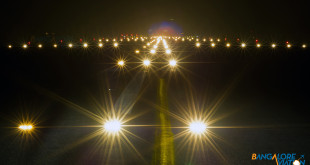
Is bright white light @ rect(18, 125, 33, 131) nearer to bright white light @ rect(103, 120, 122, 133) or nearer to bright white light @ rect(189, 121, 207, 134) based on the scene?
bright white light @ rect(103, 120, 122, 133)

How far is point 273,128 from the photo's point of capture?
5.45 metres

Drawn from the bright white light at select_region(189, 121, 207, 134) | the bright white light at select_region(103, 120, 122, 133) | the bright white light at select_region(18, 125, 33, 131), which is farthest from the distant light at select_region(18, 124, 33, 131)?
the bright white light at select_region(189, 121, 207, 134)

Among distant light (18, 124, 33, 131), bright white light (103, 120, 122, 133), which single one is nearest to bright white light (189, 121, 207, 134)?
bright white light (103, 120, 122, 133)

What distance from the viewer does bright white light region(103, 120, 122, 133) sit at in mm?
5324

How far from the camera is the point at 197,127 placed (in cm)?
547

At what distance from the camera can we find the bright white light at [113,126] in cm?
532

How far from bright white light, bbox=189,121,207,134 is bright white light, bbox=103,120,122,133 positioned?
1.55 metres

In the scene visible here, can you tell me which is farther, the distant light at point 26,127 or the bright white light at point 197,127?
the distant light at point 26,127

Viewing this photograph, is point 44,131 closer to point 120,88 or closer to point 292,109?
point 120,88

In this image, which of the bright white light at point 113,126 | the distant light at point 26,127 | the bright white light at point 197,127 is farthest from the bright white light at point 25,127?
the bright white light at point 197,127

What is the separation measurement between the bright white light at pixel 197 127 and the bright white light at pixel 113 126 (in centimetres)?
155

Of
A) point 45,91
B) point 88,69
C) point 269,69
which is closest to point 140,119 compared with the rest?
point 45,91

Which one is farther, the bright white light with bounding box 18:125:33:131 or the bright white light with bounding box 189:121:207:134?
the bright white light with bounding box 18:125:33:131

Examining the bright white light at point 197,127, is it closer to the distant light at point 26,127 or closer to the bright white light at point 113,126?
the bright white light at point 113,126
